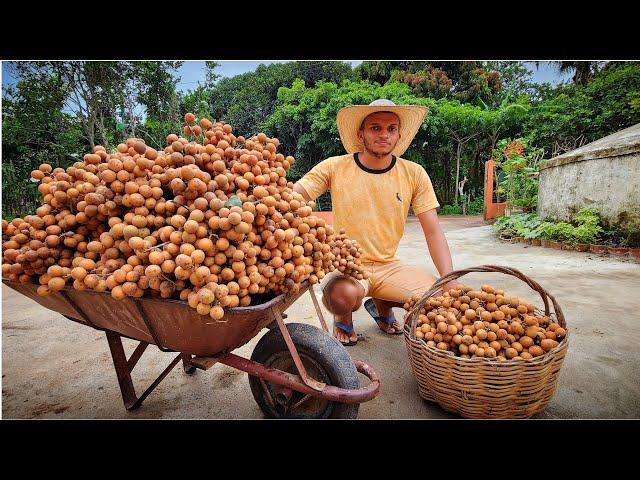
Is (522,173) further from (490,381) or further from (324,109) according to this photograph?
(490,381)

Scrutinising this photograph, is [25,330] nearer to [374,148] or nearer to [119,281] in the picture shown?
[119,281]

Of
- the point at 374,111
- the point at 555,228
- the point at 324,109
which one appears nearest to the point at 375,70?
the point at 324,109

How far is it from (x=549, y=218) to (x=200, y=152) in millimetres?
7381

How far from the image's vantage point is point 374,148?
2.83m

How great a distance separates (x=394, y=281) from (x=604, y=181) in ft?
Result: 15.6

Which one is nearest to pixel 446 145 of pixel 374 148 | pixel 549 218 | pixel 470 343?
pixel 549 218

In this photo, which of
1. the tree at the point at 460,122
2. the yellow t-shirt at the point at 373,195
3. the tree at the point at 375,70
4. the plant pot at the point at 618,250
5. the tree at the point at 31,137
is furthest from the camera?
the tree at the point at 460,122

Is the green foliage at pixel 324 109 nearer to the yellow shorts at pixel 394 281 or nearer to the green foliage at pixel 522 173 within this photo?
the green foliage at pixel 522 173

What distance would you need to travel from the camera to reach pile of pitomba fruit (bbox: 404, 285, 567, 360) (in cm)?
180

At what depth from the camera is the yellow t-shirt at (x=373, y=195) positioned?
2.94 m

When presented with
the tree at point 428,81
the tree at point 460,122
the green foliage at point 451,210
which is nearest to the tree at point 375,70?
the tree at point 428,81

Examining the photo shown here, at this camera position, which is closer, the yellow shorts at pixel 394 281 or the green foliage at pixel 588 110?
the yellow shorts at pixel 394 281

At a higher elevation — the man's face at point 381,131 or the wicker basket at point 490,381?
the man's face at point 381,131

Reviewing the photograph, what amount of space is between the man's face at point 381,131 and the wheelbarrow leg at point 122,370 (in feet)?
7.25
